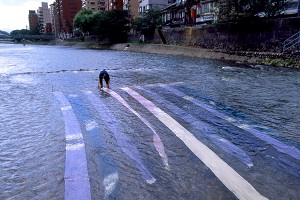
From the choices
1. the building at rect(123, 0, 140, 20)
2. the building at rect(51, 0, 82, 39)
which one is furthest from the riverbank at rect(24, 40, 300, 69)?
the building at rect(51, 0, 82, 39)

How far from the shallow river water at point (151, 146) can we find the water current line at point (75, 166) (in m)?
0.02

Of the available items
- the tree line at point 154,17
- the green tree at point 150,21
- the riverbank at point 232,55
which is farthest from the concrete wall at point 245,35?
the green tree at point 150,21

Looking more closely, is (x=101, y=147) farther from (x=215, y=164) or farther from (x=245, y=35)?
(x=245, y=35)

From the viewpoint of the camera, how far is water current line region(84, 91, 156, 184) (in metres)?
5.56

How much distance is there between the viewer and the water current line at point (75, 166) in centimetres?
485

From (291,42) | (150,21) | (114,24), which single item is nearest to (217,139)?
(291,42)

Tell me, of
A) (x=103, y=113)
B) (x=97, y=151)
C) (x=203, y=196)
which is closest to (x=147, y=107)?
(x=103, y=113)

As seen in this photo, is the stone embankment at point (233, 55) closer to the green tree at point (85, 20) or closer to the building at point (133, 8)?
the building at point (133, 8)

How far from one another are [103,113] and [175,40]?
4108cm

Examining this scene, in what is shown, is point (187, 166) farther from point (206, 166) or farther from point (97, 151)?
point (97, 151)

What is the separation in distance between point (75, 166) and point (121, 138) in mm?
1931

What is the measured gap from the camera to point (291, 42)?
25578 mm

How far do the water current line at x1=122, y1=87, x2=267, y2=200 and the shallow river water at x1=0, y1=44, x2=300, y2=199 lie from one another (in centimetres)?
2

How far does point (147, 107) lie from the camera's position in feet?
36.0
